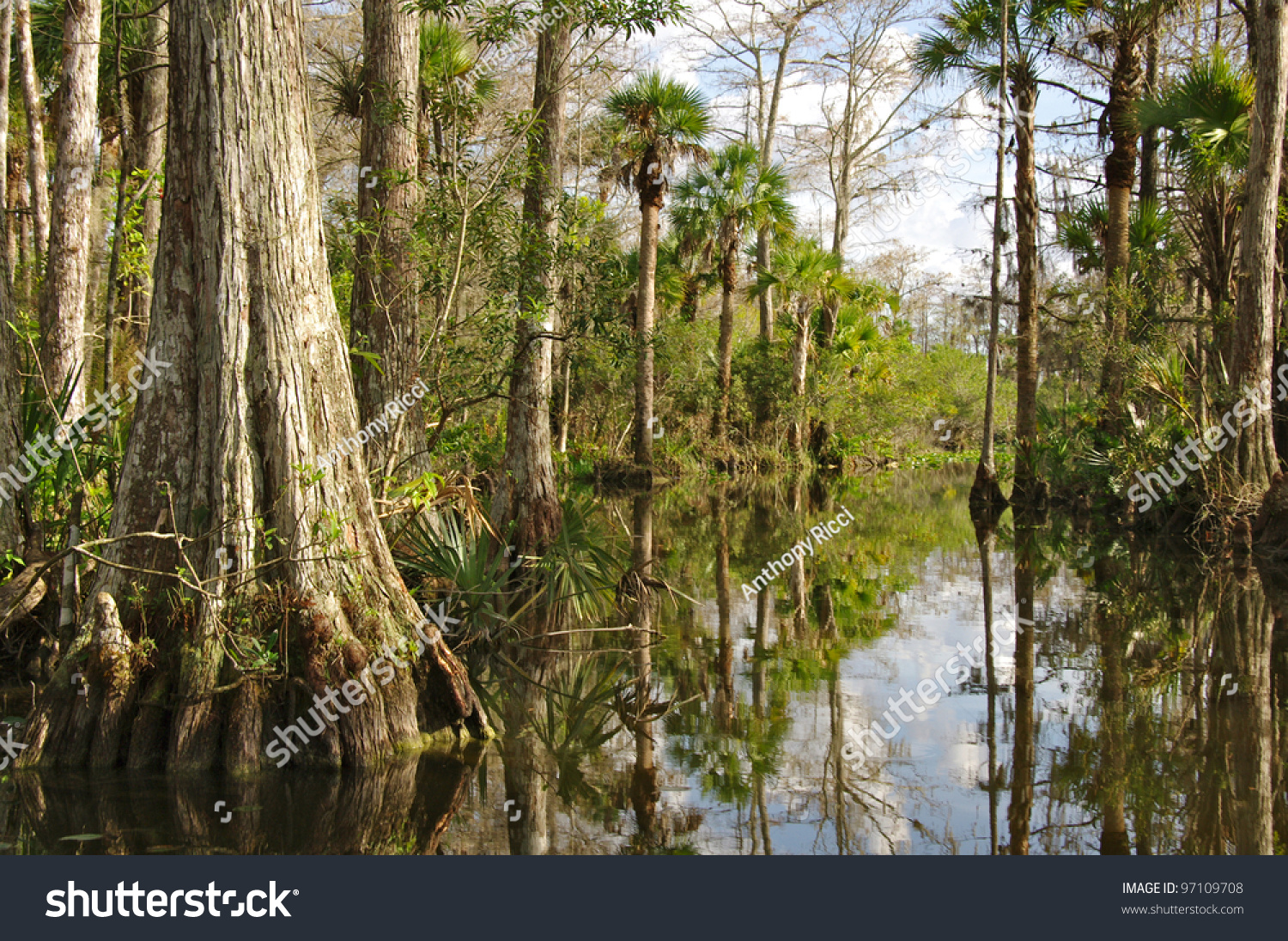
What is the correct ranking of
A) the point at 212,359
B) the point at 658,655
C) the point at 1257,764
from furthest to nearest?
the point at 658,655 → the point at 212,359 → the point at 1257,764

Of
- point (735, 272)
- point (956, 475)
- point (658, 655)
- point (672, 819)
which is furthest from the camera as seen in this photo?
point (956, 475)

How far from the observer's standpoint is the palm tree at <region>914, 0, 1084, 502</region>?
1734cm

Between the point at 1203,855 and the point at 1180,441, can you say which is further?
the point at 1180,441

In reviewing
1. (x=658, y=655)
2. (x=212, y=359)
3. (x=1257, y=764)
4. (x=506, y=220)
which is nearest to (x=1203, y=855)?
(x=1257, y=764)

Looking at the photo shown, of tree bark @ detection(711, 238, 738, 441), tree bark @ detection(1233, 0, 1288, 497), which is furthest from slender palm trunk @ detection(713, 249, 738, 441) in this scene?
tree bark @ detection(1233, 0, 1288, 497)

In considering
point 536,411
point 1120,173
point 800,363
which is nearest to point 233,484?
point 536,411

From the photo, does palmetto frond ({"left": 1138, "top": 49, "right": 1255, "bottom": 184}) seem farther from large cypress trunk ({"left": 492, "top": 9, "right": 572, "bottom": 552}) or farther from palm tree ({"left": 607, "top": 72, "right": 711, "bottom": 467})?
palm tree ({"left": 607, "top": 72, "right": 711, "bottom": 467})

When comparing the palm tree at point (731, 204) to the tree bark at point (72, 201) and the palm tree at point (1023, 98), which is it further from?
the tree bark at point (72, 201)

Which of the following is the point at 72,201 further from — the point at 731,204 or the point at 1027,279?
the point at 731,204

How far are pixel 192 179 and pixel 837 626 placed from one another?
18.7 ft

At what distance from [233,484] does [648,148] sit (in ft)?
61.1

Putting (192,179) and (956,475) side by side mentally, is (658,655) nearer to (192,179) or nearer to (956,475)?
(192,179)

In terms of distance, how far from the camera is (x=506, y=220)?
826cm

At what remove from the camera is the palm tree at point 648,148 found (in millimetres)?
21141
